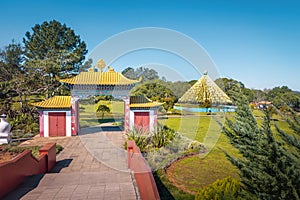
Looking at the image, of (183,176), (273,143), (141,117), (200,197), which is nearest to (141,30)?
(183,176)

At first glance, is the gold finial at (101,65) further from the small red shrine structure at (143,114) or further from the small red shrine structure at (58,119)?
the small red shrine structure at (143,114)

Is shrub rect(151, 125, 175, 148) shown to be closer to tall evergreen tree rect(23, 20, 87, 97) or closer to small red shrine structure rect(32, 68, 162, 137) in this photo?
small red shrine structure rect(32, 68, 162, 137)

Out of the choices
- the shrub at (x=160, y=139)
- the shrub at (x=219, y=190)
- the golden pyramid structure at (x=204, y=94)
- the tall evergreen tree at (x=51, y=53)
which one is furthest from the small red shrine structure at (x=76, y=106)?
the golden pyramid structure at (x=204, y=94)

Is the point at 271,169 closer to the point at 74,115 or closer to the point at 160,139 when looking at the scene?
the point at 160,139

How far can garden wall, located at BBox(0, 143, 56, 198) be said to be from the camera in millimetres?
4418

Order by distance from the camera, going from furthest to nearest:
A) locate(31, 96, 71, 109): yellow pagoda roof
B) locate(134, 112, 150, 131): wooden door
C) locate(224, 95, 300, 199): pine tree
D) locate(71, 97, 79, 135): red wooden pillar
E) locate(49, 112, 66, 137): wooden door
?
locate(134, 112, 150, 131): wooden door, locate(71, 97, 79, 135): red wooden pillar, locate(49, 112, 66, 137): wooden door, locate(31, 96, 71, 109): yellow pagoda roof, locate(224, 95, 300, 199): pine tree

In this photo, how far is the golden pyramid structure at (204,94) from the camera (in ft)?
86.1

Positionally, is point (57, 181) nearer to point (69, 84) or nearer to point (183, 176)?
point (183, 176)

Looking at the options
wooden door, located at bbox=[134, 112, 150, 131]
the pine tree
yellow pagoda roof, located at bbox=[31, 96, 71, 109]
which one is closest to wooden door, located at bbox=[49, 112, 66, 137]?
yellow pagoda roof, located at bbox=[31, 96, 71, 109]

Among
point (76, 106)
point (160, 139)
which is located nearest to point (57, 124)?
point (76, 106)

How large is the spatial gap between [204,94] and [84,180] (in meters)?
23.7

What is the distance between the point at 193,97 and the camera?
88.7 ft

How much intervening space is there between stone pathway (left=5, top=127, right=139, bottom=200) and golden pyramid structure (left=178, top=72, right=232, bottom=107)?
1784 cm

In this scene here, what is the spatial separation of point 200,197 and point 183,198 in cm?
171
